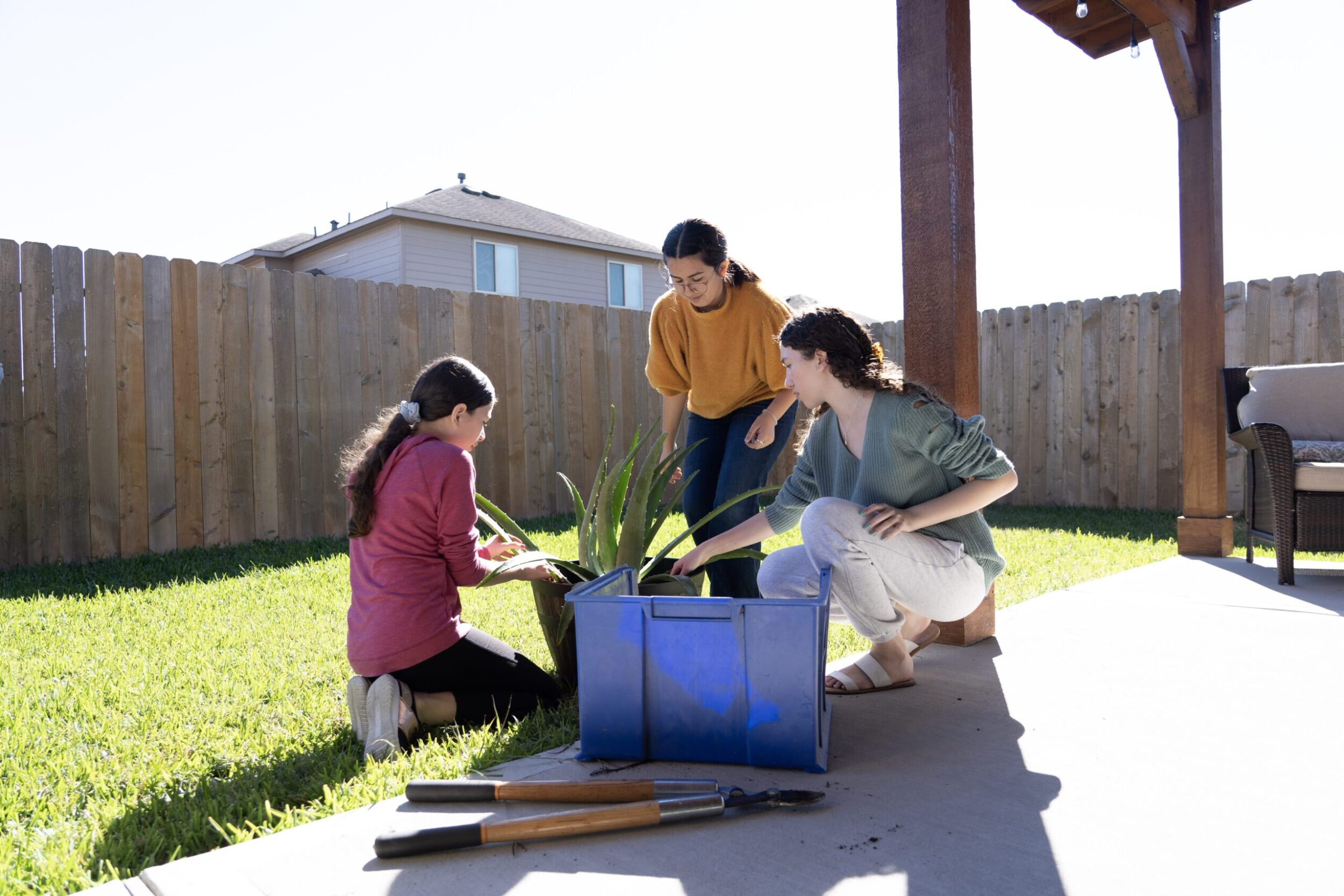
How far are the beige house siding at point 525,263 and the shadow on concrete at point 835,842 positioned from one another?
1278 cm

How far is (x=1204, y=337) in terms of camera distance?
463cm

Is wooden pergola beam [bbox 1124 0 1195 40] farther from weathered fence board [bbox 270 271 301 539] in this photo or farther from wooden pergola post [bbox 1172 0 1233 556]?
weathered fence board [bbox 270 271 301 539]

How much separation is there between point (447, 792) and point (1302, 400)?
4.29 m

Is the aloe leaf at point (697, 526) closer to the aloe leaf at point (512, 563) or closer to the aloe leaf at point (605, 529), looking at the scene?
the aloe leaf at point (605, 529)

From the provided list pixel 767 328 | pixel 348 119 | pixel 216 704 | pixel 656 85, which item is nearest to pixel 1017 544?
pixel 767 328

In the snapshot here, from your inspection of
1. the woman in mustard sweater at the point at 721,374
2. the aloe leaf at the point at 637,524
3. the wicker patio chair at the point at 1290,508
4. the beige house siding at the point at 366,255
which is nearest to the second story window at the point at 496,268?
the beige house siding at the point at 366,255

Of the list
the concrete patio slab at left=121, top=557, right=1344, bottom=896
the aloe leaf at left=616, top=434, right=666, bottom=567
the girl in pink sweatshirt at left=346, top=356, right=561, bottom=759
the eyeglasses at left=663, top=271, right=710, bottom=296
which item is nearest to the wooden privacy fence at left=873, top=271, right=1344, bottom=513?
the eyeglasses at left=663, top=271, right=710, bottom=296

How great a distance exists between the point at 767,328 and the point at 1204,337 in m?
2.97

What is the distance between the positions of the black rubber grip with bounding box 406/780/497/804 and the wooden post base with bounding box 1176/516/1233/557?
169 inches

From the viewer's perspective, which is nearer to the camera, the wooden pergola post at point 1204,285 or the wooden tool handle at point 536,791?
the wooden tool handle at point 536,791

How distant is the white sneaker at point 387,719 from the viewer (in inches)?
82.4

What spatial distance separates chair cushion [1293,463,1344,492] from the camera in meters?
3.64

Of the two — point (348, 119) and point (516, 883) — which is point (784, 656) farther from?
point (348, 119)

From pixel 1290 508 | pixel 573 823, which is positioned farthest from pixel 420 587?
pixel 1290 508
